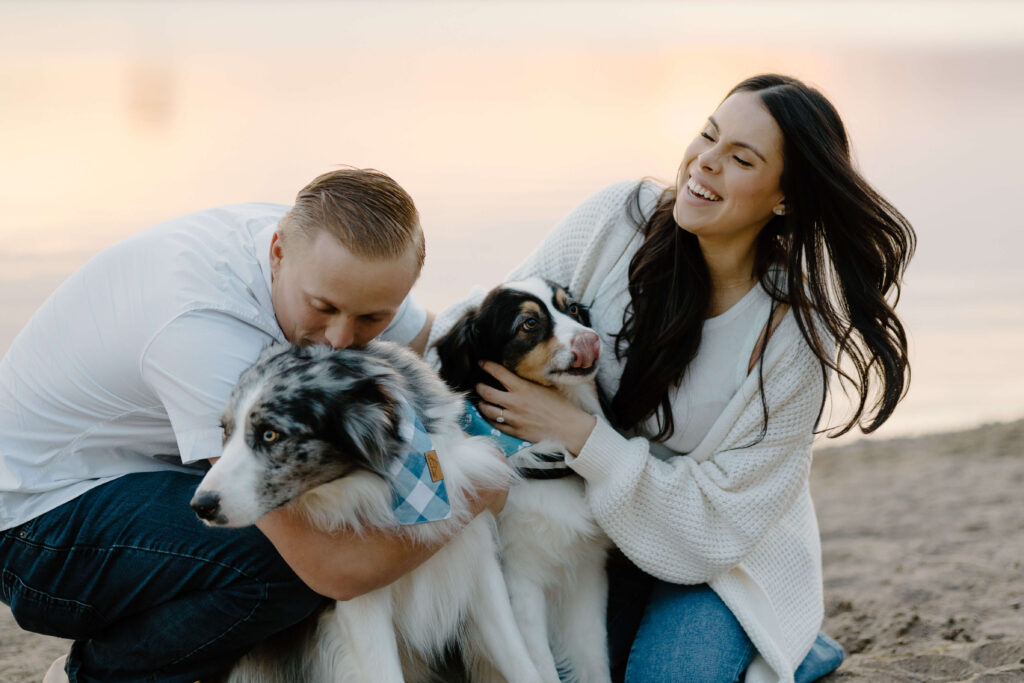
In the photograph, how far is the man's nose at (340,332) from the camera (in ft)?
8.14

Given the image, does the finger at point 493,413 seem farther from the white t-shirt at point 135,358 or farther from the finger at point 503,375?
the white t-shirt at point 135,358

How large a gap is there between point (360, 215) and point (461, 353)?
0.71 m

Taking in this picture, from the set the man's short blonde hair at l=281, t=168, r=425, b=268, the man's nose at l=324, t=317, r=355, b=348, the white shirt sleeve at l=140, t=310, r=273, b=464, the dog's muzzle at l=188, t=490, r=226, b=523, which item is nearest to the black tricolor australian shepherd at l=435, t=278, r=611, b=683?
the man's short blonde hair at l=281, t=168, r=425, b=268

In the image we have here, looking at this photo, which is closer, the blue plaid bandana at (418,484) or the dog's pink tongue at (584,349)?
the blue plaid bandana at (418,484)

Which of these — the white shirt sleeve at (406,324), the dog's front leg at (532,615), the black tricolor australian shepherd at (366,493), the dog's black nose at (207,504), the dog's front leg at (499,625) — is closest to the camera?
the dog's black nose at (207,504)

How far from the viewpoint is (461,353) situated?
9.90 feet

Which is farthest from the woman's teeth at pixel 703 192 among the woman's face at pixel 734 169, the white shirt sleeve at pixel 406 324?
the white shirt sleeve at pixel 406 324

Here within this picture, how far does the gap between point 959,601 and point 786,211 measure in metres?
1.81

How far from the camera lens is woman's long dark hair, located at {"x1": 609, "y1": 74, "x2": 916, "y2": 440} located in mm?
2916

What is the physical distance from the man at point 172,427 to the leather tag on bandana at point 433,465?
20 centimetres

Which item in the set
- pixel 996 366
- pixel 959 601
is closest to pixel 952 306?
pixel 996 366

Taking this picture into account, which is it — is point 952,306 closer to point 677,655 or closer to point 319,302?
point 677,655

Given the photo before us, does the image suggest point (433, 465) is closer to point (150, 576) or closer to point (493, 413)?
point (493, 413)

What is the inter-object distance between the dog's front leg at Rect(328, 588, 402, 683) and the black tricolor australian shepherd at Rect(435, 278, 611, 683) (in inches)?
18.9
